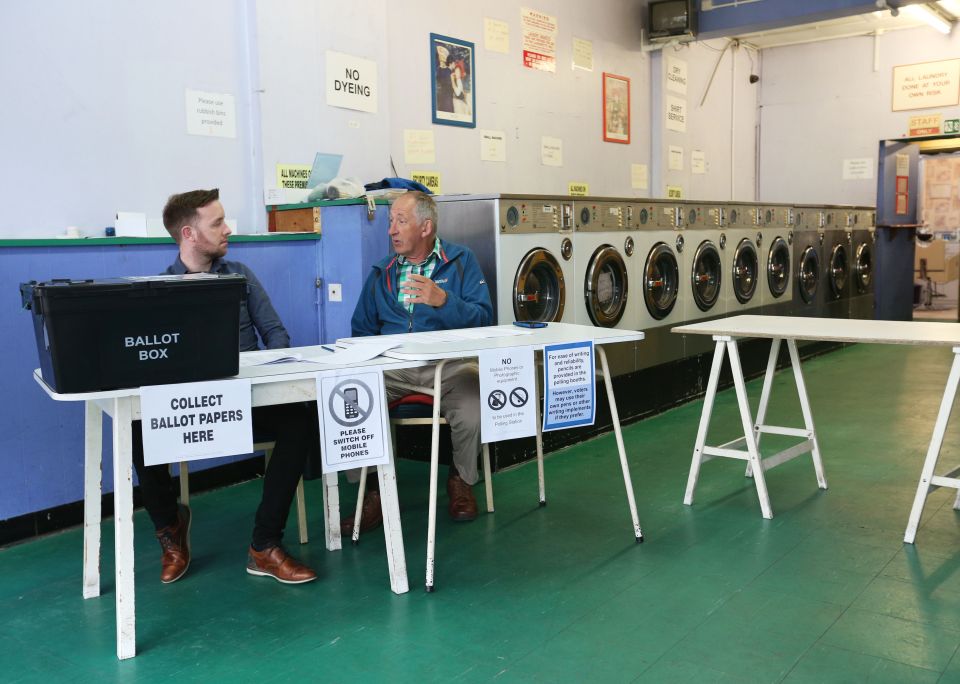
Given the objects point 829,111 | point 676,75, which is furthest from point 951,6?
point 676,75

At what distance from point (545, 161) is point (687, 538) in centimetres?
368

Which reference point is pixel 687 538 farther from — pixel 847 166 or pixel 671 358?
pixel 847 166

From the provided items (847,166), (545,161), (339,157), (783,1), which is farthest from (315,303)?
(847,166)

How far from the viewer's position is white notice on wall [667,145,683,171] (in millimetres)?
7582

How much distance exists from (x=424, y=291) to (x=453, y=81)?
102 inches

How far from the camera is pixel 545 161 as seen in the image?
620 cm

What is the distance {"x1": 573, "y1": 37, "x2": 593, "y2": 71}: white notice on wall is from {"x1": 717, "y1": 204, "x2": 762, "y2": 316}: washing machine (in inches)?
60.8

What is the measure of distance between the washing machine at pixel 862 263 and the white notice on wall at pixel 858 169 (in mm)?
541

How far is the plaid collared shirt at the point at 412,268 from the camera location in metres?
3.53

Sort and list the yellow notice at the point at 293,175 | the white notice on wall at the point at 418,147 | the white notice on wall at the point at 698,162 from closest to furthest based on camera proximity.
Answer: the yellow notice at the point at 293,175
the white notice on wall at the point at 418,147
the white notice on wall at the point at 698,162

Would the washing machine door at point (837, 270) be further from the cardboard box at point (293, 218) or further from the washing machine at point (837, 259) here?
the cardboard box at point (293, 218)

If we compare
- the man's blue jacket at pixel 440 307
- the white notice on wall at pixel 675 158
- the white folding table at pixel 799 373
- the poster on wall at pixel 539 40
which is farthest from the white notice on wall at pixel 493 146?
the white folding table at pixel 799 373

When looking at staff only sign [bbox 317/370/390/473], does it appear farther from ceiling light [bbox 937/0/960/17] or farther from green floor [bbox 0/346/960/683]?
ceiling light [bbox 937/0/960/17]

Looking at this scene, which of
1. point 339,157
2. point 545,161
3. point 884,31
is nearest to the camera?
point 339,157
